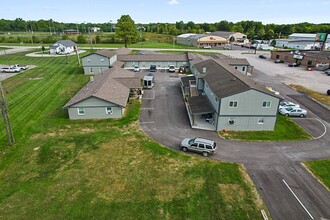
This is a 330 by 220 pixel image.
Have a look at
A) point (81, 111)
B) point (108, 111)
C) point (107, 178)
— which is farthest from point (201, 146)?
point (81, 111)

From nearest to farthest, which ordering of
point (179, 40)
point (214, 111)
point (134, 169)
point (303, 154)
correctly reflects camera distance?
point (134, 169) → point (303, 154) → point (214, 111) → point (179, 40)

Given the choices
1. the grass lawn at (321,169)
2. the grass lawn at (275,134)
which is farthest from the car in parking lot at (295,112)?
the grass lawn at (321,169)

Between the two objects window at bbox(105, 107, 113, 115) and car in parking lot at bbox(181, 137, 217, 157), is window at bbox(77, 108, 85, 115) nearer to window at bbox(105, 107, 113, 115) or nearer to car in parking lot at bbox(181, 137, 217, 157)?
window at bbox(105, 107, 113, 115)

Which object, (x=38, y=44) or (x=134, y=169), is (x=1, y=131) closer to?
(x=134, y=169)

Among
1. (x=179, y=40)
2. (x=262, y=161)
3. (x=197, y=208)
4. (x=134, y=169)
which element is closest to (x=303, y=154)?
(x=262, y=161)

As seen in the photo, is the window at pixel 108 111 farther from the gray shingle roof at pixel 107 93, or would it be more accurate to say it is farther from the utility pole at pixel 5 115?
the utility pole at pixel 5 115

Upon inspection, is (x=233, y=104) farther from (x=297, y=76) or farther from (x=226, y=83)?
(x=297, y=76)

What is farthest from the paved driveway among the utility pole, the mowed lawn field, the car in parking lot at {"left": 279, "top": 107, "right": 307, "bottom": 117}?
the utility pole

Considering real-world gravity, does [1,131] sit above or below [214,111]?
below
